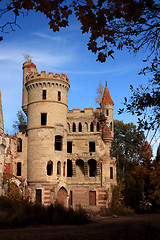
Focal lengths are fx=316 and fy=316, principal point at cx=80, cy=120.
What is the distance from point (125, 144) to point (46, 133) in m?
29.5

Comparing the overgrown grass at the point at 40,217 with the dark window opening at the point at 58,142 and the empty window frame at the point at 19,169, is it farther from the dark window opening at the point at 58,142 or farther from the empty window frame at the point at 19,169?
the empty window frame at the point at 19,169

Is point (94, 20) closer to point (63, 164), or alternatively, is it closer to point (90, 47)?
point (90, 47)

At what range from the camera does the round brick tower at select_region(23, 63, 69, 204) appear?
36344 millimetres

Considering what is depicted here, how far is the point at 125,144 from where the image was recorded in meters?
63.7

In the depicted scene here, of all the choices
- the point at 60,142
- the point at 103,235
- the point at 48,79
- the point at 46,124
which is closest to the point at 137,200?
the point at 60,142

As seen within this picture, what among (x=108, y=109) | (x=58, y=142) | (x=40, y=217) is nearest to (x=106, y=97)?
(x=108, y=109)

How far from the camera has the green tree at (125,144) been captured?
204 feet

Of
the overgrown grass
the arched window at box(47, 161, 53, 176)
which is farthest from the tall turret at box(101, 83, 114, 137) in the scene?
Answer: the overgrown grass

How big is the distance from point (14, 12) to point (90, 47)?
232cm

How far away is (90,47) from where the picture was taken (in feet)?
30.1

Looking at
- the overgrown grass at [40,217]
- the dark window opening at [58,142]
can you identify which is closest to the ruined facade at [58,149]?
the dark window opening at [58,142]

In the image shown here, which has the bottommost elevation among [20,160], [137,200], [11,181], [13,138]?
[137,200]

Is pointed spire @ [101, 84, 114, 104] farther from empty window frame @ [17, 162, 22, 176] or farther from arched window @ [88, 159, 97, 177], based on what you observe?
empty window frame @ [17, 162, 22, 176]

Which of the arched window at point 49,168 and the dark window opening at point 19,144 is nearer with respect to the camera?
the arched window at point 49,168
